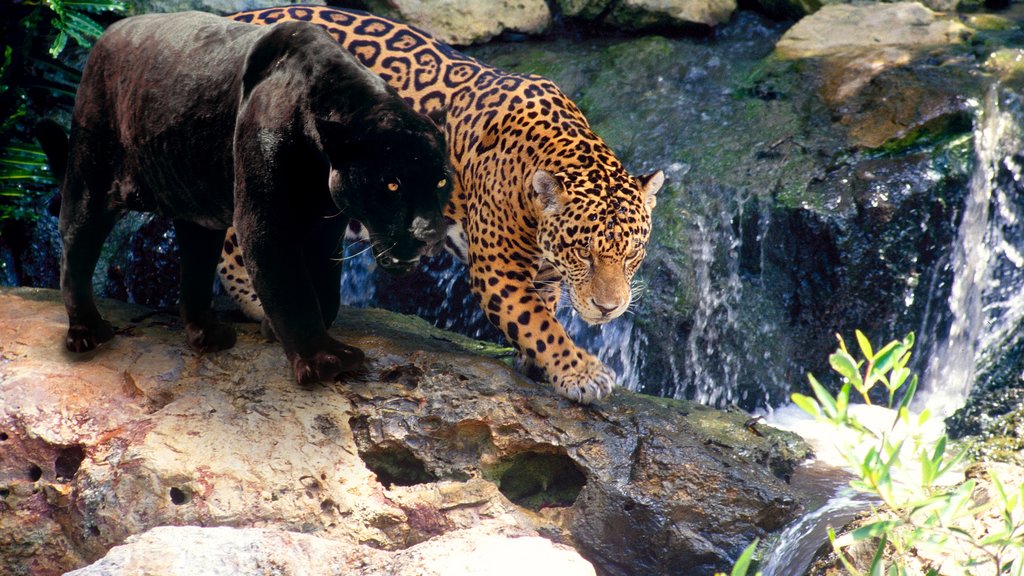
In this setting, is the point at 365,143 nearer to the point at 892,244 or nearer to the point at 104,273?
the point at 104,273

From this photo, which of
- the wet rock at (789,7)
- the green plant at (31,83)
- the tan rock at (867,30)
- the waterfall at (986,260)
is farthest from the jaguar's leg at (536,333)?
the wet rock at (789,7)

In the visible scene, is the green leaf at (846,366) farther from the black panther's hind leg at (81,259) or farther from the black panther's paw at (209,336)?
the black panther's hind leg at (81,259)

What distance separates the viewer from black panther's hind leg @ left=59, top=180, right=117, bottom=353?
604 centimetres

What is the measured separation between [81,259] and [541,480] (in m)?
3.02

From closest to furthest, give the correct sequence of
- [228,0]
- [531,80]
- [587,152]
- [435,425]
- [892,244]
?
1. [435,425]
2. [587,152]
3. [531,80]
4. [892,244]
5. [228,0]

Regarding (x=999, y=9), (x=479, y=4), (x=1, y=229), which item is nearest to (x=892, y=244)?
(x=999, y=9)

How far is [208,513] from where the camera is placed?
16.7 feet

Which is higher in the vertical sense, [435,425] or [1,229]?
[435,425]

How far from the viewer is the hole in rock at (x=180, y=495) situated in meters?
5.16

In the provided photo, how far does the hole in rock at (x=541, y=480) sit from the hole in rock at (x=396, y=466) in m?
0.47

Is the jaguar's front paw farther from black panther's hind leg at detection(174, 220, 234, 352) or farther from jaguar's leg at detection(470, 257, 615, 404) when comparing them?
black panther's hind leg at detection(174, 220, 234, 352)

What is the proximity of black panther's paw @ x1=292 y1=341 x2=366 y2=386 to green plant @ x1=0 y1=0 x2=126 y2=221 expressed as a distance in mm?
4475

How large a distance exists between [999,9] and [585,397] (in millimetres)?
7994

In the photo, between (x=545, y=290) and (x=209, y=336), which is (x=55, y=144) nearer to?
(x=209, y=336)
